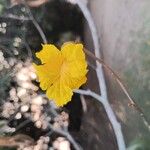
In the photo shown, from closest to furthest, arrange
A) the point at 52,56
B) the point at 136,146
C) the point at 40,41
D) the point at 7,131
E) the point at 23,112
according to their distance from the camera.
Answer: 1. the point at 52,56
2. the point at 136,146
3. the point at 7,131
4. the point at 23,112
5. the point at 40,41

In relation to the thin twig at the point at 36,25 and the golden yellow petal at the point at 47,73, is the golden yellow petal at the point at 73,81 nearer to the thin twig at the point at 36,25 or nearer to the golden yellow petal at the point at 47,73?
the golden yellow petal at the point at 47,73

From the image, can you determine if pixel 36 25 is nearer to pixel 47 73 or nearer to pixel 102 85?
pixel 102 85

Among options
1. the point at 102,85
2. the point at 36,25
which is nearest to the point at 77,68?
the point at 102,85

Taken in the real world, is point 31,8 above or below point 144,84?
above

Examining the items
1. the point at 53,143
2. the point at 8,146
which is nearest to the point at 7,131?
the point at 8,146

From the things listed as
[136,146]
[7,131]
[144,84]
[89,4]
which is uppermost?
[89,4]

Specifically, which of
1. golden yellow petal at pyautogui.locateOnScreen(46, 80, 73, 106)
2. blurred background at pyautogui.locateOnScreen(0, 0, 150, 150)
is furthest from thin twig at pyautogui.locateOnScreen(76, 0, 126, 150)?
golden yellow petal at pyautogui.locateOnScreen(46, 80, 73, 106)

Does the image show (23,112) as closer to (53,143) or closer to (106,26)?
(53,143)

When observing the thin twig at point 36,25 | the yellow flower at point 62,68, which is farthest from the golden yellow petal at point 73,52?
the thin twig at point 36,25
